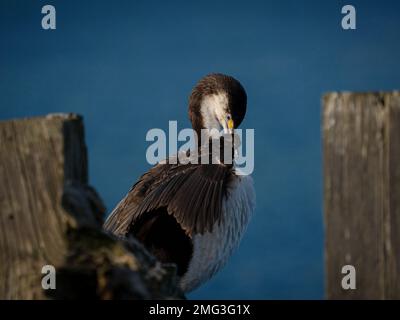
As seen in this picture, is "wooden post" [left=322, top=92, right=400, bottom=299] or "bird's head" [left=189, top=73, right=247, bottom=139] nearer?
"wooden post" [left=322, top=92, right=400, bottom=299]

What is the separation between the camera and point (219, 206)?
4859 mm

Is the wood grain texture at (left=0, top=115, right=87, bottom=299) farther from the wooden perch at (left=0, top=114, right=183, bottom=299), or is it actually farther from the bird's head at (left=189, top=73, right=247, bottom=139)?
the bird's head at (left=189, top=73, right=247, bottom=139)

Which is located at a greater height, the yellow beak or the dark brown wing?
the yellow beak

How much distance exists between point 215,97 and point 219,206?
1.80 meters

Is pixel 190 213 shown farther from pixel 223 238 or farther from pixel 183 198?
pixel 223 238

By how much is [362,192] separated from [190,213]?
2006 mm

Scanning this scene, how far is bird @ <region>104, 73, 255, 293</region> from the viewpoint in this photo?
4801 millimetres

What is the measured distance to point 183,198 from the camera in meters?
4.81

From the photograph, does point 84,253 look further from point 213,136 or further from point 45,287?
point 213,136

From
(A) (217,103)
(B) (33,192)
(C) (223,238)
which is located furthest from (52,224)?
(A) (217,103)

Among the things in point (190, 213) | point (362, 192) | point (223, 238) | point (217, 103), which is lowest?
point (223, 238)

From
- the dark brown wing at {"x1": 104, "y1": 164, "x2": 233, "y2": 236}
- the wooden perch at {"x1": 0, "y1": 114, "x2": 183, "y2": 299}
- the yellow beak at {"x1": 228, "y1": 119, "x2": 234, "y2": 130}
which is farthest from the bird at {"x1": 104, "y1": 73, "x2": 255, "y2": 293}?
the wooden perch at {"x1": 0, "y1": 114, "x2": 183, "y2": 299}

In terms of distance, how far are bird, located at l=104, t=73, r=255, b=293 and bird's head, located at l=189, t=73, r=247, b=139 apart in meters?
0.50

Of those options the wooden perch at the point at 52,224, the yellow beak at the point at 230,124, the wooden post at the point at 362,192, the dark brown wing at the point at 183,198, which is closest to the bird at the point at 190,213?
the dark brown wing at the point at 183,198
